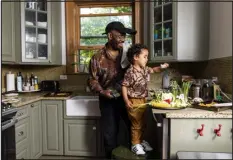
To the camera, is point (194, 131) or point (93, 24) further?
point (93, 24)

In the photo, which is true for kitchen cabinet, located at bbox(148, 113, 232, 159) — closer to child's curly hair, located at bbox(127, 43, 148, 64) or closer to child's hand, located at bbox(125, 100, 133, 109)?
child's hand, located at bbox(125, 100, 133, 109)

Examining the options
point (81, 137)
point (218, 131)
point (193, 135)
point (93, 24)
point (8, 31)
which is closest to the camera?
point (218, 131)

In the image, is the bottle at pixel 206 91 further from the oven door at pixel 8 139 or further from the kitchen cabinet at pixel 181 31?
the oven door at pixel 8 139

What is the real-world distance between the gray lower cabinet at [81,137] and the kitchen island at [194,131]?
27.7 inches

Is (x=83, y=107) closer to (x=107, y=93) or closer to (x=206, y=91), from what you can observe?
(x=107, y=93)

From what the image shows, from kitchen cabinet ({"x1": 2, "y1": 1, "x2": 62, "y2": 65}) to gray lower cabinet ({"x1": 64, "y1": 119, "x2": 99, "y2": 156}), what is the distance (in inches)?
20.0

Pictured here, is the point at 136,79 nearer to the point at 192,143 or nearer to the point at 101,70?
the point at 101,70

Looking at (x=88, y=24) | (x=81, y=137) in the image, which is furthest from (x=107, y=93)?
(x=88, y=24)

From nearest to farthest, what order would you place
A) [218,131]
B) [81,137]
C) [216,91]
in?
[218,131] < [216,91] < [81,137]

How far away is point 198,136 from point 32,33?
1.29 m

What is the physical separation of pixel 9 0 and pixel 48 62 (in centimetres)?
48

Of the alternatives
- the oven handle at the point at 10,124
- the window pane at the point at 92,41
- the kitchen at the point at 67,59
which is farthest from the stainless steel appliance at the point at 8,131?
the window pane at the point at 92,41

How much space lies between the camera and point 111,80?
3.93ft

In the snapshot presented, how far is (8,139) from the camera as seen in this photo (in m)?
1.03
